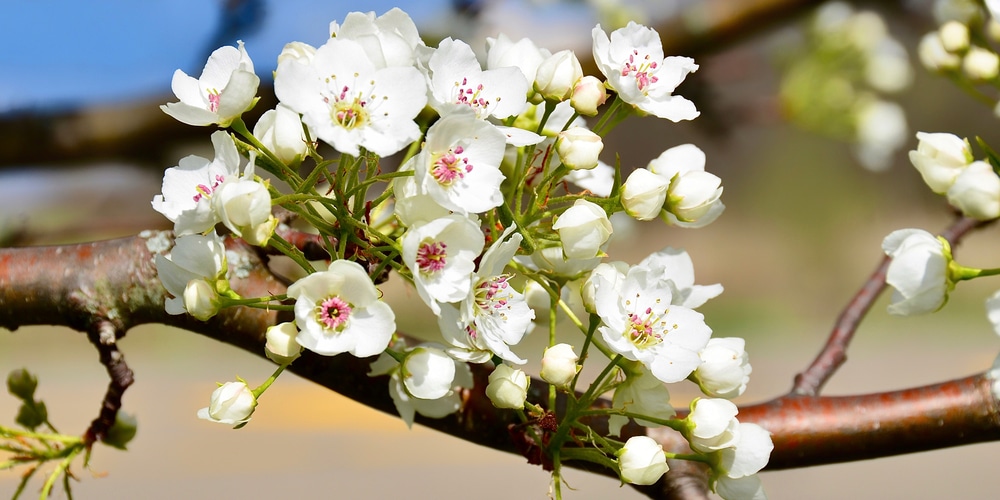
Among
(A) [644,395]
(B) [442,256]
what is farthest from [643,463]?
(B) [442,256]

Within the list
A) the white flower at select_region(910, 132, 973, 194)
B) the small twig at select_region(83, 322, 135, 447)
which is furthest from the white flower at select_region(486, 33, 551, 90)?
the small twig at select_region(83, 322, 135, 447)

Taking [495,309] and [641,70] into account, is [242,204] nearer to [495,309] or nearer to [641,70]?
[495,309]

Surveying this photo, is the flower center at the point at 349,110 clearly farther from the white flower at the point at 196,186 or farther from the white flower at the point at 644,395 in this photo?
the white flower at the point at 644,395

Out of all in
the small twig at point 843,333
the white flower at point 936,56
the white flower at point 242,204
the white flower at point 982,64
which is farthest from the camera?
the white flower at point 936,56

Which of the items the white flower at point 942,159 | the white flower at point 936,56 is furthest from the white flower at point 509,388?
the white flower at point 936,56

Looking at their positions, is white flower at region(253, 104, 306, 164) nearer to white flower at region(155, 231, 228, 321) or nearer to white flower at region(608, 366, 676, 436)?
white flower at region(155, 231, 228, 321)
